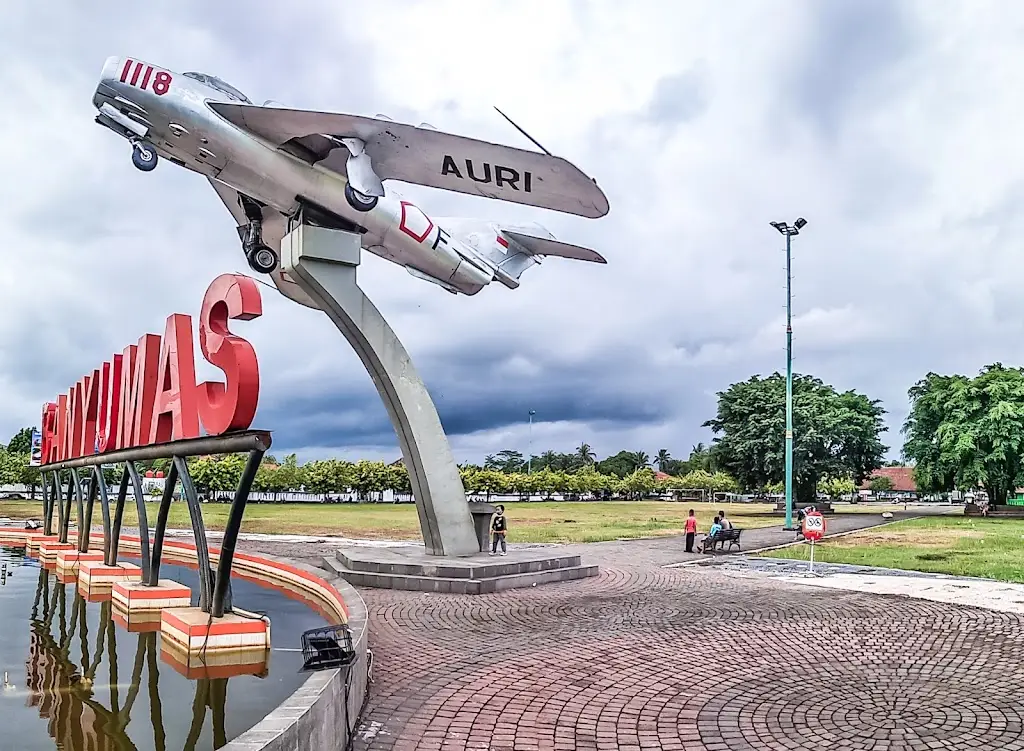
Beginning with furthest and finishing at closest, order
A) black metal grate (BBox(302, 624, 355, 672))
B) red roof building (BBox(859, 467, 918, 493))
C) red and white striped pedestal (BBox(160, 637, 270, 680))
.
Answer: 1. red roof building (BBox(859, 467, 918, 493))
2. red and white striped pedestal (BBox(160, 637, 270, 680))
3. black metal grate (BBox(302, 624, 355, 672))

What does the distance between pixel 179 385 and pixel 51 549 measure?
13840 millimetres

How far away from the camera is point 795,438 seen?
1884 inches

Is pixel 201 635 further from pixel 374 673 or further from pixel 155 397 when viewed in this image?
pixel 155 397

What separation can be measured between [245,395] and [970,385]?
4827cm

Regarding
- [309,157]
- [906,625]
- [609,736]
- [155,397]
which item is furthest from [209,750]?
[309,157]

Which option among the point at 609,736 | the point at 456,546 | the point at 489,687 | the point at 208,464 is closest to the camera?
the point at 609,736

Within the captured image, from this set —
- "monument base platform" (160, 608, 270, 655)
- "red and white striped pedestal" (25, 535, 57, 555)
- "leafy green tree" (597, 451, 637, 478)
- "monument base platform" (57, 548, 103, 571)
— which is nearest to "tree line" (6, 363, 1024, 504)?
"red and white striped pedestal" (25, 535, 57, 555)

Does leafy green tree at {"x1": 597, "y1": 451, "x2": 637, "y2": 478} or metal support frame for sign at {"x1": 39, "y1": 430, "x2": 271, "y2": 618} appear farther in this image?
leafy green tree at {"x1": 597, "y1": 451, "x2": 637, "y2": 478}

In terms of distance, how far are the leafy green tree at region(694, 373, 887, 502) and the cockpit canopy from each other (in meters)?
38.4

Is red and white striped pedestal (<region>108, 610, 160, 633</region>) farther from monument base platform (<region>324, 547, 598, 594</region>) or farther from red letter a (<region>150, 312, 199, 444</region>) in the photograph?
monument base platform (<region>324, 547, 598, 594</region>)

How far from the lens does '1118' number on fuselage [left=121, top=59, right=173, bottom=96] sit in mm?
14539

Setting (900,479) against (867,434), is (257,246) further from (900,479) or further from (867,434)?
(900,479)

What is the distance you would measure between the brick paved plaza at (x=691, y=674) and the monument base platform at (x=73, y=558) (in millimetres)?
8528

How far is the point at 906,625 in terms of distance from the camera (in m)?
10.7
